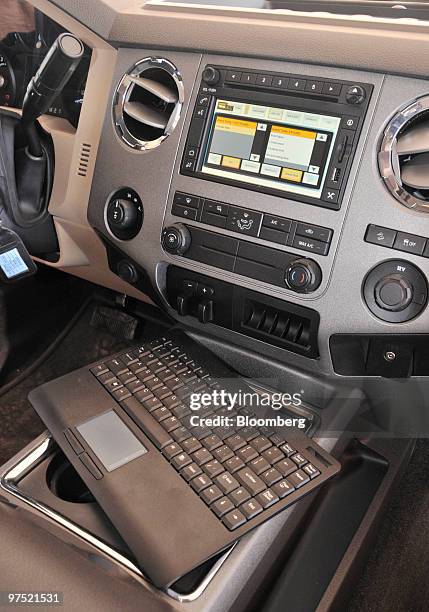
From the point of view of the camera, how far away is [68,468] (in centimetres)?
73

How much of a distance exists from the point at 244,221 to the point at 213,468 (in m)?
0.31

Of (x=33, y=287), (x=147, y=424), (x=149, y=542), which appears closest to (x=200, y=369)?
(x=147, y=424)

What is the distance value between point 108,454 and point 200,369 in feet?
0.60

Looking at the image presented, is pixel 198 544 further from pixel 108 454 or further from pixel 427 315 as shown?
pixel 427 315

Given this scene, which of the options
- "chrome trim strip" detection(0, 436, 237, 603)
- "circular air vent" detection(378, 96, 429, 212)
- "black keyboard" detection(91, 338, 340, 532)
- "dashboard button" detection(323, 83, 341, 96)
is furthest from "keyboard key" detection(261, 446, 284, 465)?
"dashboard button" detection(323, 83, 341, 96)

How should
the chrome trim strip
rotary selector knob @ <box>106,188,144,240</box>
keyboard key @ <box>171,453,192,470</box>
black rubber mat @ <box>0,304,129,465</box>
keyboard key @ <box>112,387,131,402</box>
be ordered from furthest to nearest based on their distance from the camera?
black rubber mat @ <box>0,304,129,465</box>, rotary selector knob @ <box>106,188,144,240</box>, keyboard key @ <box>112,387,131,402</box>, keyboard key @ <box>171,453,192,470</box>, the chrome trim strip

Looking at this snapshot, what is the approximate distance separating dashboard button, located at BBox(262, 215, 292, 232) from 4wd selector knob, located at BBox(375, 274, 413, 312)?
131 mm

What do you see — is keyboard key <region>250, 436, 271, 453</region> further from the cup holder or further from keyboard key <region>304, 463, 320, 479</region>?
the cup holder

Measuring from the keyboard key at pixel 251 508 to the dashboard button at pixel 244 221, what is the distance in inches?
13.0

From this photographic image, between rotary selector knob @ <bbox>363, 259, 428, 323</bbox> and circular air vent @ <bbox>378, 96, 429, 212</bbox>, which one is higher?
circular air vent @ <bbox>378, 96, 429, 212</bbox>

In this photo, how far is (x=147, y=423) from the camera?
72cm

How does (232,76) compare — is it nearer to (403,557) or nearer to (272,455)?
(272,455)

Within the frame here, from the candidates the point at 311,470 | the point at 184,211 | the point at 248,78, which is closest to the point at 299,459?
the point at 311,470

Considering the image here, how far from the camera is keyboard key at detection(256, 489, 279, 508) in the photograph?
2.00ft
